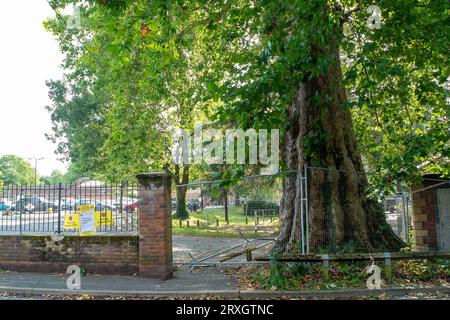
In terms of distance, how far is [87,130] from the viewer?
103ft

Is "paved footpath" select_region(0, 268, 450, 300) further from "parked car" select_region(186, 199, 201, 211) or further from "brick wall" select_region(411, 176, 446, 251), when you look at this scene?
"parked car" select_region(186, 199, 201, 211)

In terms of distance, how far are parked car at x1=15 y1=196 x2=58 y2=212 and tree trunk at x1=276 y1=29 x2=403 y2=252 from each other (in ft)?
23.4

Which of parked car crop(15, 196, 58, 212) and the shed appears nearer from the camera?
parked car crop(15, 196, 58, 212)

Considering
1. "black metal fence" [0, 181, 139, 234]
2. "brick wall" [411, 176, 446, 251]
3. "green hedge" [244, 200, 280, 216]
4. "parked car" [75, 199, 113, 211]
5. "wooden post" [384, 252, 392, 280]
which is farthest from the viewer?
"brick wall" [411, 176, 446, 251]

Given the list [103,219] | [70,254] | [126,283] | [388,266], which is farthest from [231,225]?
[388,266]

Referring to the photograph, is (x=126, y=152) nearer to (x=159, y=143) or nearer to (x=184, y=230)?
(x=159, y=143)

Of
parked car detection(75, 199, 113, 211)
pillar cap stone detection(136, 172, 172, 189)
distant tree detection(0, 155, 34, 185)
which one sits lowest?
parked car detection(75, 199, 113, 211)

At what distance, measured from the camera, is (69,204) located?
448 inches

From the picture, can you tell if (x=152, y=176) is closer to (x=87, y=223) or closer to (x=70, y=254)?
(x=87, y=223)

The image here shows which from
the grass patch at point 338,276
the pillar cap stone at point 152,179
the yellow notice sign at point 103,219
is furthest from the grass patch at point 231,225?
the yellow notice sign at point 103,219

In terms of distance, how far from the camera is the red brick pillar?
9375mm

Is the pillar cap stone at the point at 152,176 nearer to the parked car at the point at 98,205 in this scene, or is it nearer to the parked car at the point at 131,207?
the parked car at the point at 131,207

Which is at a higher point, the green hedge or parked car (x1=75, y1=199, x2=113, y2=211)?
parked car (x1=75, y1=199, x2=113, y2=211)

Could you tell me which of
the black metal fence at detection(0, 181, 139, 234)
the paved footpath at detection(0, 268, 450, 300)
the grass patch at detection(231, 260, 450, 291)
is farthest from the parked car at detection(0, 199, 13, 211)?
the grass patch at detection(231, 260, 450, 291)
